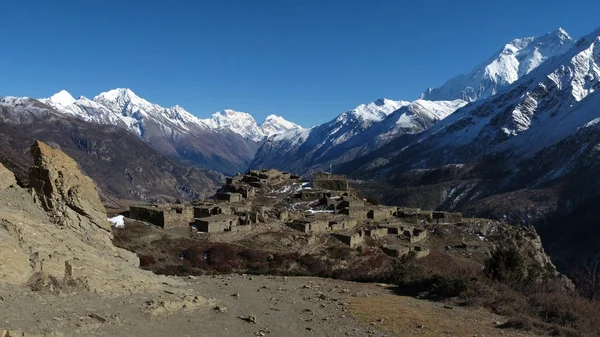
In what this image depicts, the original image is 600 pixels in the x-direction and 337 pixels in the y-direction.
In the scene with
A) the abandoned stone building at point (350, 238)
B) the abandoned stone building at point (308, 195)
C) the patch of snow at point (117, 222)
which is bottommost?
the abandoned stone building at point (350, 238)

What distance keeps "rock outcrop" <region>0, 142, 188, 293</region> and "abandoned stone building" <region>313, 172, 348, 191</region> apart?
83.8 meters

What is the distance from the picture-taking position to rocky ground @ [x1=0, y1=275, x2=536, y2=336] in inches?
606

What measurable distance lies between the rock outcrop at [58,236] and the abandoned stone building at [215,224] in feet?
103

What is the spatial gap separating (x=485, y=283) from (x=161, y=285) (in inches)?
632

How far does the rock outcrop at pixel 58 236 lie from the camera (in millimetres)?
17641

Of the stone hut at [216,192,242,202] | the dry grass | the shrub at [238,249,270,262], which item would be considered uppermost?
the stone hut at [216,192,242,202]

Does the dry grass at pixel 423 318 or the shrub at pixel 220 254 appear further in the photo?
the shrub at pixel 220 254

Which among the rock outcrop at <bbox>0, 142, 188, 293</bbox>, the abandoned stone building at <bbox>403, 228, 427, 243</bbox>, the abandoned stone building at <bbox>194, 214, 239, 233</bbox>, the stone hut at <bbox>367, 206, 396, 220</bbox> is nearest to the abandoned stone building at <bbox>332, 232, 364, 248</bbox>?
the abandoned stone building at <bbox>403, 228, 427, 243</bbox>

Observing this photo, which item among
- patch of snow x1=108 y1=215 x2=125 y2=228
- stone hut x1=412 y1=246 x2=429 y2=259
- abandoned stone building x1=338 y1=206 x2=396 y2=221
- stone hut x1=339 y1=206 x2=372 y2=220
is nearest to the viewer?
patch of snow x1=108 y1=215 x2=125 y2=228

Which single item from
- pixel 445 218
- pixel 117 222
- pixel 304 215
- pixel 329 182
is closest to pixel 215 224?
pixel 117 222

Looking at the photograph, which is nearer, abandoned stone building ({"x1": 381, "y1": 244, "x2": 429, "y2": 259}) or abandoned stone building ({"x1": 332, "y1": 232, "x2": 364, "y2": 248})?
abandoned stone building ({"x1": 332, "y1": 232, "x2": 364, "y2": 248})

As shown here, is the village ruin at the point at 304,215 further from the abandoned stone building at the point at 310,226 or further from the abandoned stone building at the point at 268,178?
the abandoned stone building at the point at 268,178

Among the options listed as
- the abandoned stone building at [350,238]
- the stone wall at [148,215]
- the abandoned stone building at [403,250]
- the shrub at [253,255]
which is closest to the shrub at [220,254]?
the shrub at [253,255]

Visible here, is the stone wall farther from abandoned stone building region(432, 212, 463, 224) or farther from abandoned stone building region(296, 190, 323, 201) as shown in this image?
abandoned stone building region(432, 212, 463, 224)
